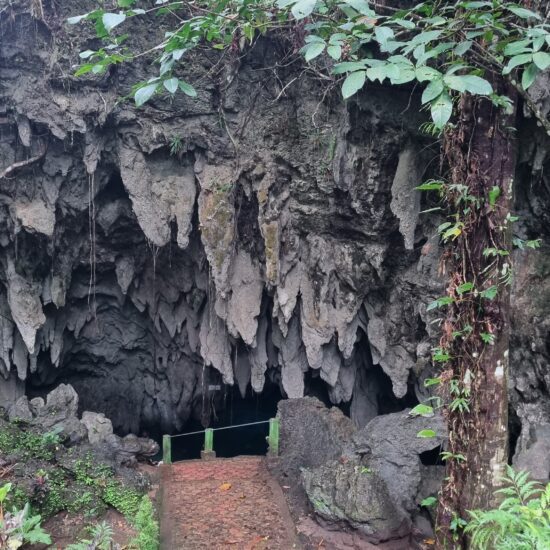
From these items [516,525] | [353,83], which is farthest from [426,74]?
[516,525]

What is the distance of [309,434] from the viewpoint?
22.0 feet

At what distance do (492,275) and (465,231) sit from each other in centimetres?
31

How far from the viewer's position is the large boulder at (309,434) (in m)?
6.32

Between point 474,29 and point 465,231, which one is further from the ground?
point 474,29

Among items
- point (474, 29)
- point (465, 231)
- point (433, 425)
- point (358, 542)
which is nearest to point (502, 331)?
point (465, 231)

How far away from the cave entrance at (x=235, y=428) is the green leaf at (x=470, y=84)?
8.39 metres

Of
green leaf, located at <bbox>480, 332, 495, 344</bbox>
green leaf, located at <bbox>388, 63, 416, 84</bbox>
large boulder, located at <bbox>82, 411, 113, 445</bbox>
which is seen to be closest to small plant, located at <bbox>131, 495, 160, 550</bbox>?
large boulder, located at <bbox>82, 411, 113, 445</bbox>

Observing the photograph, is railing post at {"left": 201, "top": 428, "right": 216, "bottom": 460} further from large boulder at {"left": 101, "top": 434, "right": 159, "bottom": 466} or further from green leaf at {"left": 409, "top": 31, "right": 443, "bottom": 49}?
green leaf at {"left": 409, "top": 31, "right": 443, "bottom": 49}

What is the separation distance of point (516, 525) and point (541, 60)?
2295 millimetres

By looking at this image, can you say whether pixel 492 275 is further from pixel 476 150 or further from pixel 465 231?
pixel 476 150

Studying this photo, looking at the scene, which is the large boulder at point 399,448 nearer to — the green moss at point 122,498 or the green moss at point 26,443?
the green moss at point 122,498

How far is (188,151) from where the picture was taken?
23.7 feet

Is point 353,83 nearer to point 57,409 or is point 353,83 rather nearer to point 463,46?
point 463,46

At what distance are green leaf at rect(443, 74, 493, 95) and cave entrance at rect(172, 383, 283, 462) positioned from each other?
27.5 ft
